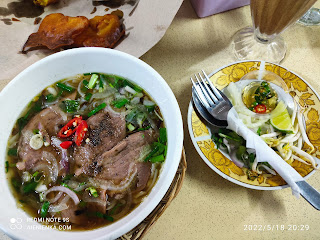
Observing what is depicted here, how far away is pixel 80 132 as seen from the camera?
1259mm

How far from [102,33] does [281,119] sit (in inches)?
38.8

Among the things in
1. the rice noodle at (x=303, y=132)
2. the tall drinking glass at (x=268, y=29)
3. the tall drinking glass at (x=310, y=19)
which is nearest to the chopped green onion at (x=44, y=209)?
the rice noodle at (x=303, y=132)

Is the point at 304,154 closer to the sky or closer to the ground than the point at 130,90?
closer to the ground

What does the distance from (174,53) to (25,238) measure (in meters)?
Answer: 1.18

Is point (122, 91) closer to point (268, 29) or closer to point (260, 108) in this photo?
point (260, 108)

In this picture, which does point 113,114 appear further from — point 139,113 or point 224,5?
point 224,5

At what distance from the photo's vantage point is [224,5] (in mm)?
1776

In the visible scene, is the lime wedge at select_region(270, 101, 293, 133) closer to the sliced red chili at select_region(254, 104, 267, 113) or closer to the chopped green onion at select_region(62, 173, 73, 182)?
the sliced red chili at select_region(254, 104, 267, 113)

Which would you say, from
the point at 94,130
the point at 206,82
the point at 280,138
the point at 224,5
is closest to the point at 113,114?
the point at 94,130

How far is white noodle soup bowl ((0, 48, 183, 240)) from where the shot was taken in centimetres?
104

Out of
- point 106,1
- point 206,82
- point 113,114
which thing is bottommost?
point 206,82

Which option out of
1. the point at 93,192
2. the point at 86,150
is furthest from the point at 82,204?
the point at 86,150

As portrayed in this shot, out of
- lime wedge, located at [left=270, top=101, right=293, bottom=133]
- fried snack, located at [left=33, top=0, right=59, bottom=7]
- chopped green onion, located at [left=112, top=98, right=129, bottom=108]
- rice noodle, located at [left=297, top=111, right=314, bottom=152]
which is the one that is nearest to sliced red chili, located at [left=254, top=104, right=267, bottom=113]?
lime wedge, located at [left=270, top=101, right=293, bottom=133]

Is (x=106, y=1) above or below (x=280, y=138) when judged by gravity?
above
